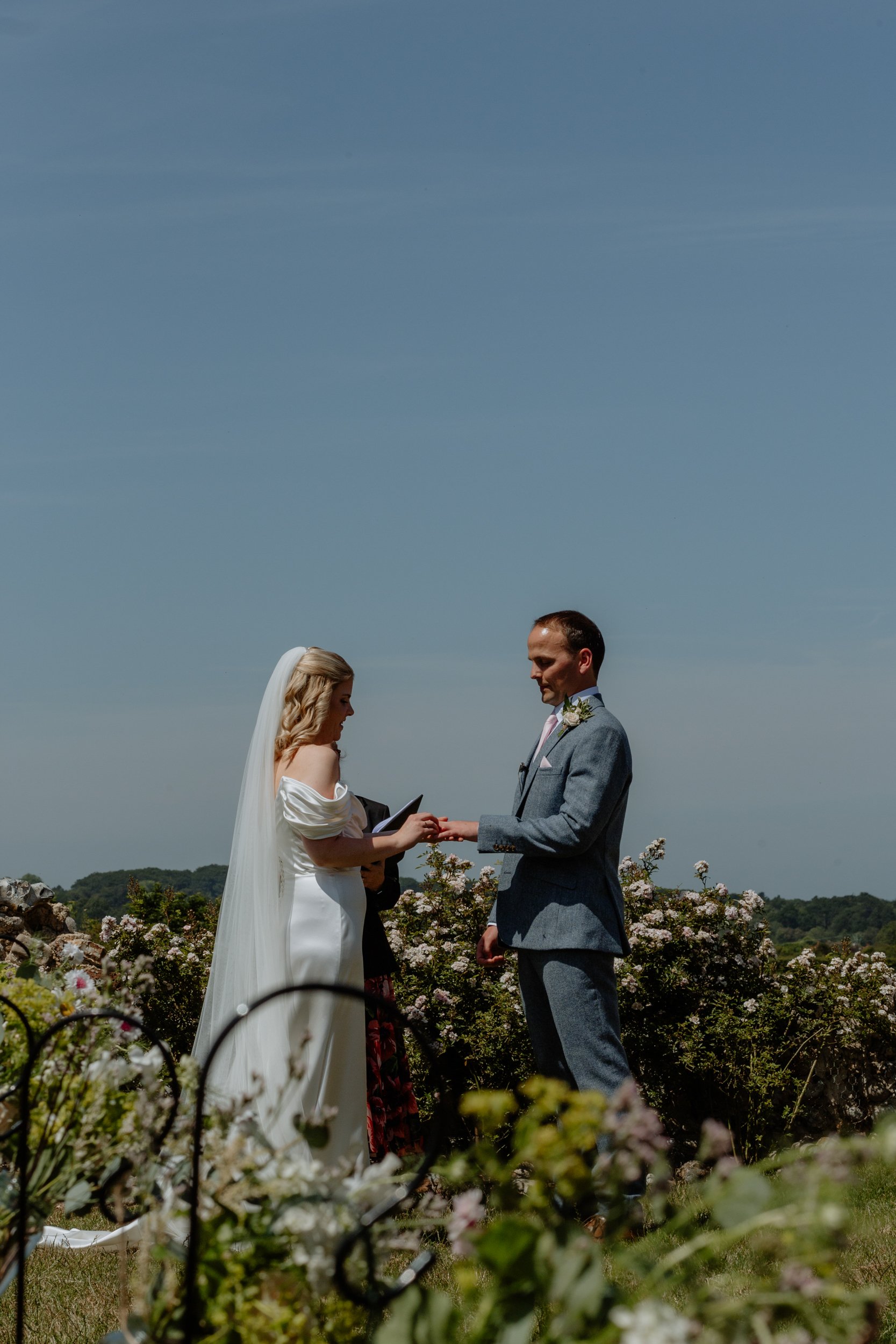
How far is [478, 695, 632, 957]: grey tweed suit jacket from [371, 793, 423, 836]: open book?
0.90 ft

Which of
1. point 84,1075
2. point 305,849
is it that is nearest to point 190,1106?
point 84,1075

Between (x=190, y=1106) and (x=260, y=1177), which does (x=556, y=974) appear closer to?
(x=190, y=1106)

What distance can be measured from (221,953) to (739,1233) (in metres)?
4.00

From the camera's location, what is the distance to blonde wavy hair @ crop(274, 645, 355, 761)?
465 cm

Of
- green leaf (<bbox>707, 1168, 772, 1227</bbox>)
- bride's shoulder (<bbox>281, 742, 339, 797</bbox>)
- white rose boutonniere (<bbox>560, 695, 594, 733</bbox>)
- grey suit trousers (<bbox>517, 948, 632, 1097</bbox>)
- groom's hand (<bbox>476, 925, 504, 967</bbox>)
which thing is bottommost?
grey suit trousers (<bbox>517, 948, 632, 1097</bbox>)

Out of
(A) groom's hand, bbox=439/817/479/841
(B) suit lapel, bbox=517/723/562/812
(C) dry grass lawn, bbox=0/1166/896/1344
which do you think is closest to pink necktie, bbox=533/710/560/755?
(B) suit lapel, bbox=517/723/562/812

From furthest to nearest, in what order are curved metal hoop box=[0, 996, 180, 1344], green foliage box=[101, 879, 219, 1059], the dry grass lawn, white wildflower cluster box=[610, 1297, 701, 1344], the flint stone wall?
the flint stone wall < green foliage box=[101, 879, 219, 1059] < the dry grass lawn < curved metal hoop box=[0, 996, 180, 1344] < white wildflower cluster box=[610, 1297, 701, 1344]

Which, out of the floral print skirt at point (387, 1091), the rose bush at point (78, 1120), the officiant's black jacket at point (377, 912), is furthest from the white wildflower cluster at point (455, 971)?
the rose bush at point (78, 1120)

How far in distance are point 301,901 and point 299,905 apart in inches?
0.6

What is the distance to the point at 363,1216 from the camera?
4.63 ft

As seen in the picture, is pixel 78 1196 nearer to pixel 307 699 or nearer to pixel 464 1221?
pixel 464 1221

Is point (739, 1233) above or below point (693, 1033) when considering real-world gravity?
above

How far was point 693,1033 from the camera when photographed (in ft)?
19.5

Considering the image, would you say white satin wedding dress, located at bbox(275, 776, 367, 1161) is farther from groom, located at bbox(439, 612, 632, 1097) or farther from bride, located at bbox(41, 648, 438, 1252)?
groom, located at bbox(439, 612, 632, 1097)
